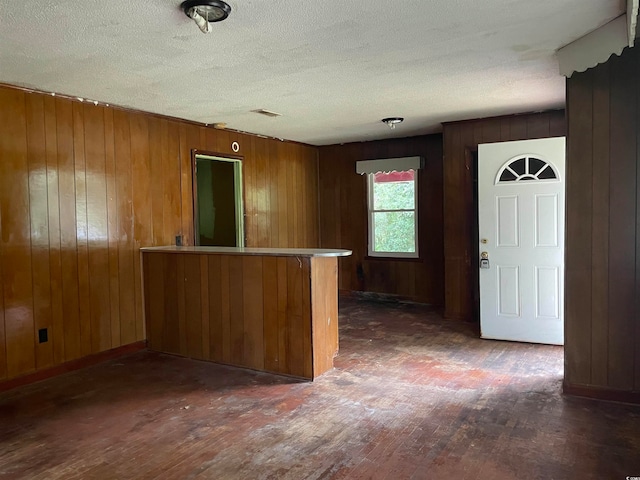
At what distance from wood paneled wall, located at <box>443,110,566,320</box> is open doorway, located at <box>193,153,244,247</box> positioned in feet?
8.62

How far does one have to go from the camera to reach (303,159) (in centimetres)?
711

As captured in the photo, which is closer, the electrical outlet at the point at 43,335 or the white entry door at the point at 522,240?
the electrical outlet at the point at 43,335

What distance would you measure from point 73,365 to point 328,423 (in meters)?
2.46

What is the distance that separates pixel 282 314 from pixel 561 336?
8.84 ft

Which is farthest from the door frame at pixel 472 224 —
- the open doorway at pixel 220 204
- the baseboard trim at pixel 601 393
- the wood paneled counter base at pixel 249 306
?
the open doorway at pixel 220 204

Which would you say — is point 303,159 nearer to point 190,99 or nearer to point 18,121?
point 190,99

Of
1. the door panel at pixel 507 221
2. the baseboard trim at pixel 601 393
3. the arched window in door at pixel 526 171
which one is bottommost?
the baseboard trim at pixel 601 393

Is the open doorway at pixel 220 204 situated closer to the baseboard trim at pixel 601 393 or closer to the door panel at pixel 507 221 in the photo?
the door panel at pixel 507 221

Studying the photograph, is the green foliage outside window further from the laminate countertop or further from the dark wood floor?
the laminate countertop

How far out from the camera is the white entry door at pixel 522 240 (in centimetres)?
438

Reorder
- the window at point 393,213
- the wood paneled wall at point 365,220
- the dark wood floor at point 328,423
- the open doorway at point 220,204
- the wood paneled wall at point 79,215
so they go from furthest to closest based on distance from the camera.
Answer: the window at point 393,213 < the wood paneled wall at point 365,220 < the open doorway at point 220,204 < the wood paneled wall at point 79,215 < the dark wood floor at point 328,423

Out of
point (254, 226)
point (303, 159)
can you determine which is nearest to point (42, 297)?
point (254, 226)

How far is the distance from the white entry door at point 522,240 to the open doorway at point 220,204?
3015 millimetres

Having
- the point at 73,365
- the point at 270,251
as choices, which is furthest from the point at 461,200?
the point at 73,365
